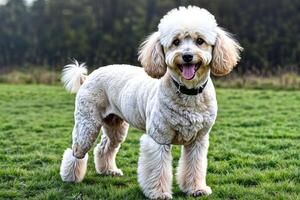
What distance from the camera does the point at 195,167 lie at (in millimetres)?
5789

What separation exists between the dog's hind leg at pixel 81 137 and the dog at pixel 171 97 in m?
0.01

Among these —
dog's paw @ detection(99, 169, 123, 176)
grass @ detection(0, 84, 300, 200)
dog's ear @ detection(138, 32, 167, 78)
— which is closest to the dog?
dog's ear @ detection(138, 32, 167, 78)

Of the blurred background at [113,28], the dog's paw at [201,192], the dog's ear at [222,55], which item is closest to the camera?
the dog's ear at [222,55]

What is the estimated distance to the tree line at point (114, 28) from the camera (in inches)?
1339

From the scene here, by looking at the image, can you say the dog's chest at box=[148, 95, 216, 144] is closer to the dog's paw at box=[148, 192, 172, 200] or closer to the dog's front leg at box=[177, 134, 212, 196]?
the dog's front leg at box=[177, 134, 212, 196]

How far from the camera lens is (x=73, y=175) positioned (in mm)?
6562

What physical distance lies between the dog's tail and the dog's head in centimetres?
184

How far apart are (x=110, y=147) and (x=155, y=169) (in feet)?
5.48

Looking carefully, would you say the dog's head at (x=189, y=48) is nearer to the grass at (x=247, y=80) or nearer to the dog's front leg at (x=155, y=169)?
the dog's front leg at (x=155, y=169)

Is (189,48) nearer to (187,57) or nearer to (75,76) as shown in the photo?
(187,57)

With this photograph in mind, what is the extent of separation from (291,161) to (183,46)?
307 cm

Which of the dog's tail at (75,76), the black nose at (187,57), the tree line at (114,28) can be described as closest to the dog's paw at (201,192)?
the black nose at (187,57)

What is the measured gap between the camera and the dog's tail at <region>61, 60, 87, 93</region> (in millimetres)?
7098

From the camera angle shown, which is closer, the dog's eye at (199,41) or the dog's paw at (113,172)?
the dog's eye at (199,41)
